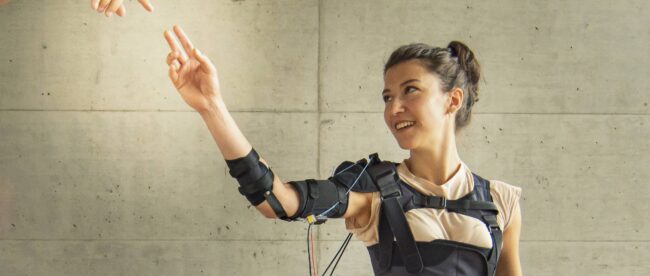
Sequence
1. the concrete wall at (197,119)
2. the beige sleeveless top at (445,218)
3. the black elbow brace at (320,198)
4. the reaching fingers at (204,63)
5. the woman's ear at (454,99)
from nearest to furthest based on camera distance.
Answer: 1. the reaching fingers at (204,63)
2. the black elbow brace at (320,198)
3. the beige sleeveless top at (445,218)
4. the woman's ear at (454,99)
5. the concrete wall at (197,119)

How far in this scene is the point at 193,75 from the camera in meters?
1.49

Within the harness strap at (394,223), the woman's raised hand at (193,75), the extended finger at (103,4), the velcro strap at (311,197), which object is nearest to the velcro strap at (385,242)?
the harness strap at (394,223)

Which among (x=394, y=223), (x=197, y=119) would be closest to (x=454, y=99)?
(x=394, y=223)

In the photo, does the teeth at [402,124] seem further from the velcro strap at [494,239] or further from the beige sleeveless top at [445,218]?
the velcro strap at [494,239]

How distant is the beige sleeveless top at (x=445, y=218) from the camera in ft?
5.68

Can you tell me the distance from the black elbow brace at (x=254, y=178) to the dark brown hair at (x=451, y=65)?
557 millimetres

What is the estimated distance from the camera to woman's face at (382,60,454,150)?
176 centimetres

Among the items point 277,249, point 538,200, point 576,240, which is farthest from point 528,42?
point 277,249

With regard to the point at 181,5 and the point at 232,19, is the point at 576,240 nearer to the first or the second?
the point at 232,19

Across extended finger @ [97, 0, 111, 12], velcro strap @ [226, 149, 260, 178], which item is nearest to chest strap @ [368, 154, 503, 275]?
velcro strap @ [226, 149, 260, 178]

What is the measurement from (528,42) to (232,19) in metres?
1.31

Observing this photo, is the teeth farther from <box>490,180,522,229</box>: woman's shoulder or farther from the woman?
<box>490,180,522,229</box>: woman's shoulder

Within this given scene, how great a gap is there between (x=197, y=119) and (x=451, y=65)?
51.8 inches

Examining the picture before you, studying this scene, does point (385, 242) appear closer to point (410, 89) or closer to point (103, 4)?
point (410, 89)
